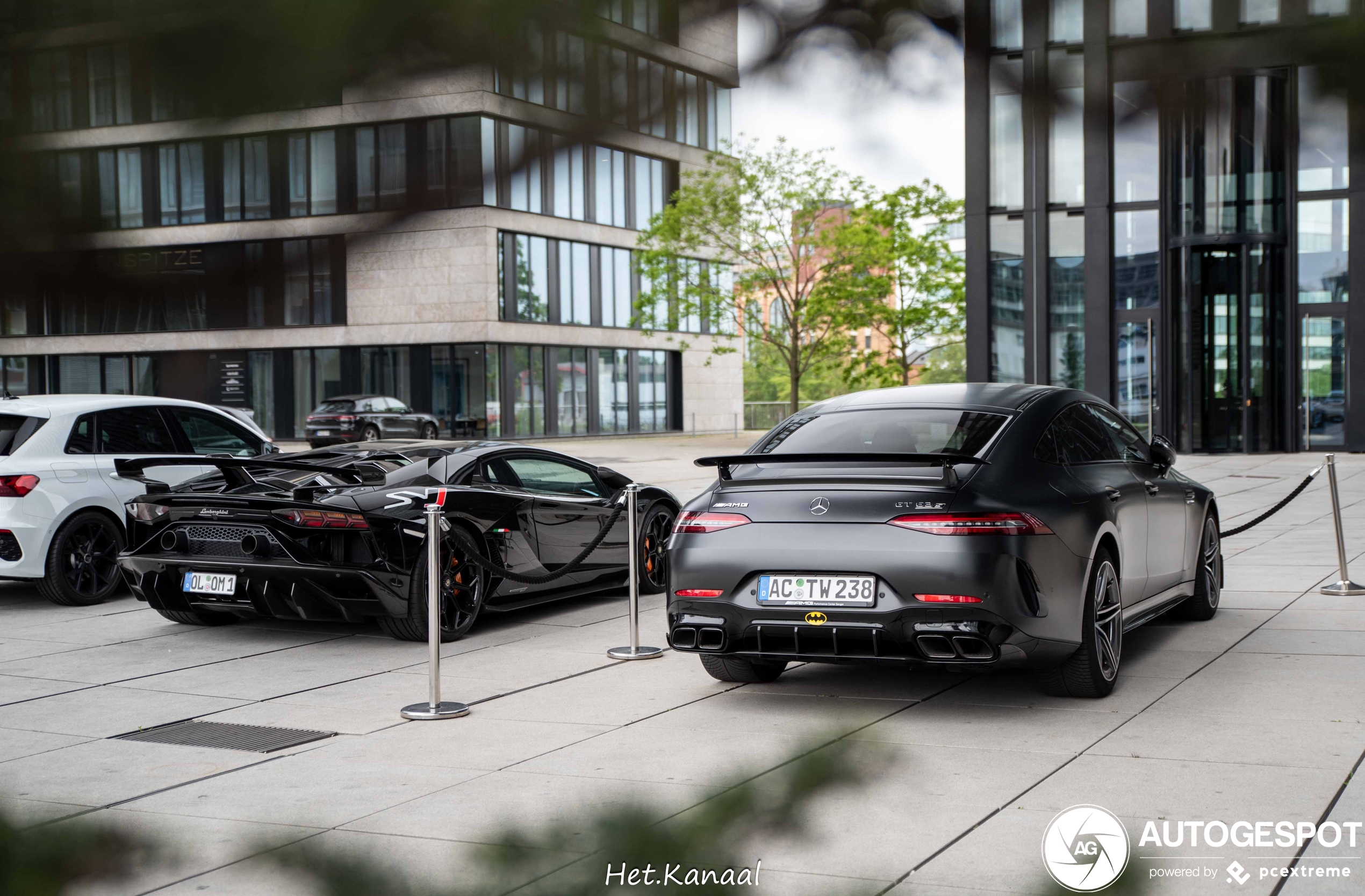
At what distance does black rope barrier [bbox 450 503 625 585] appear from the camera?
721cm

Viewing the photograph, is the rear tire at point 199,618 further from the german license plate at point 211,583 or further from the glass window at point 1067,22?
the glass window at point 1067,22

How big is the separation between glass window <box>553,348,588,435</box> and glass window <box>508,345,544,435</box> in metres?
0.70

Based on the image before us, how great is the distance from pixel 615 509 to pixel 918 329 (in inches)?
664

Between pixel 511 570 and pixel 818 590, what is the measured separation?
2.80 metres

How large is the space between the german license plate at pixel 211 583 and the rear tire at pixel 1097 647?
4814mm

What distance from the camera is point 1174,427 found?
27.7m

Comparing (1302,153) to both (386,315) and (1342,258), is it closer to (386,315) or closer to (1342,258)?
(386,315)

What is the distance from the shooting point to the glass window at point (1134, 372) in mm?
27156

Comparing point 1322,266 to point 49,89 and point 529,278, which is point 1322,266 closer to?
point 529,278

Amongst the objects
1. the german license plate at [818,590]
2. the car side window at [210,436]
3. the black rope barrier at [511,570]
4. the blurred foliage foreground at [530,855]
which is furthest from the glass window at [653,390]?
the blurred foliage foreground at [530,855]

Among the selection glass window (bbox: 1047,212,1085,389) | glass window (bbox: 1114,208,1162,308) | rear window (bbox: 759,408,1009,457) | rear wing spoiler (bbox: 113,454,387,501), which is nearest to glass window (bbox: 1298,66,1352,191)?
rear window (bbox: 759,408,1009,457)

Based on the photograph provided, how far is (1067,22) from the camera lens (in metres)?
1.15

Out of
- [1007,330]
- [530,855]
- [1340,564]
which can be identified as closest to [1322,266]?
[1007,330]

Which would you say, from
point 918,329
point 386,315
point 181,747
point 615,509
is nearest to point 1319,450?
point 918,329
